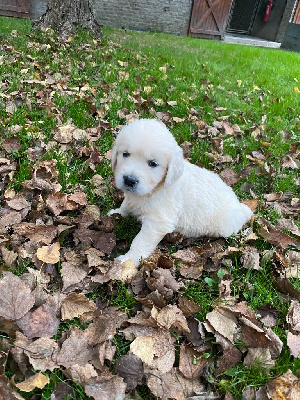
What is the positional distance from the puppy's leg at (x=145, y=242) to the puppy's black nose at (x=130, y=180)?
0.42m

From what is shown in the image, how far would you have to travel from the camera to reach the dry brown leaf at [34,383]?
63.5 inches

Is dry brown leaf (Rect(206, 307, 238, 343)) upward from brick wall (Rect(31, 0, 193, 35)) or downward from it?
downward

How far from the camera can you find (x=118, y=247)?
9.57ft

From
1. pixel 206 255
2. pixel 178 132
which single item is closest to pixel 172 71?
pixel 178 132

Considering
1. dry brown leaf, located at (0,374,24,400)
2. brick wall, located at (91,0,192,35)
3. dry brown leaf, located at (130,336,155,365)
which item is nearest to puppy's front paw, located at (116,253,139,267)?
dry brown leaf, located at (130,336,155,365)

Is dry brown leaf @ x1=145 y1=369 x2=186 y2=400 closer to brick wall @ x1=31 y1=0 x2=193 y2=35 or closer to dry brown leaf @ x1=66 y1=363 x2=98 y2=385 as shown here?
dry brown leaf @ x1=66 y1=363 x2=98 y2=385

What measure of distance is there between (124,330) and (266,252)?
1.46 metres

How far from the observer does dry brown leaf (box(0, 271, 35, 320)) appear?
6.46ft

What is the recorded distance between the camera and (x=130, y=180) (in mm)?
2529

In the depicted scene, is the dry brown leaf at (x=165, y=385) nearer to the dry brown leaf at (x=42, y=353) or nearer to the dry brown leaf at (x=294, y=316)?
the dry brown leaf at (x=42, y=353)

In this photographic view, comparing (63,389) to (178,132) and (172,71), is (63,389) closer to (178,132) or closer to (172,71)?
(178,132)

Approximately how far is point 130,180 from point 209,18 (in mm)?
18232

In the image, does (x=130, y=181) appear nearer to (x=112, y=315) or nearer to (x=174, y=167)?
(x=174, y=167)

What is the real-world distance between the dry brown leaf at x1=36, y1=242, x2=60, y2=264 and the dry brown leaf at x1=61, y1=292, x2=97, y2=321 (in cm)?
37
